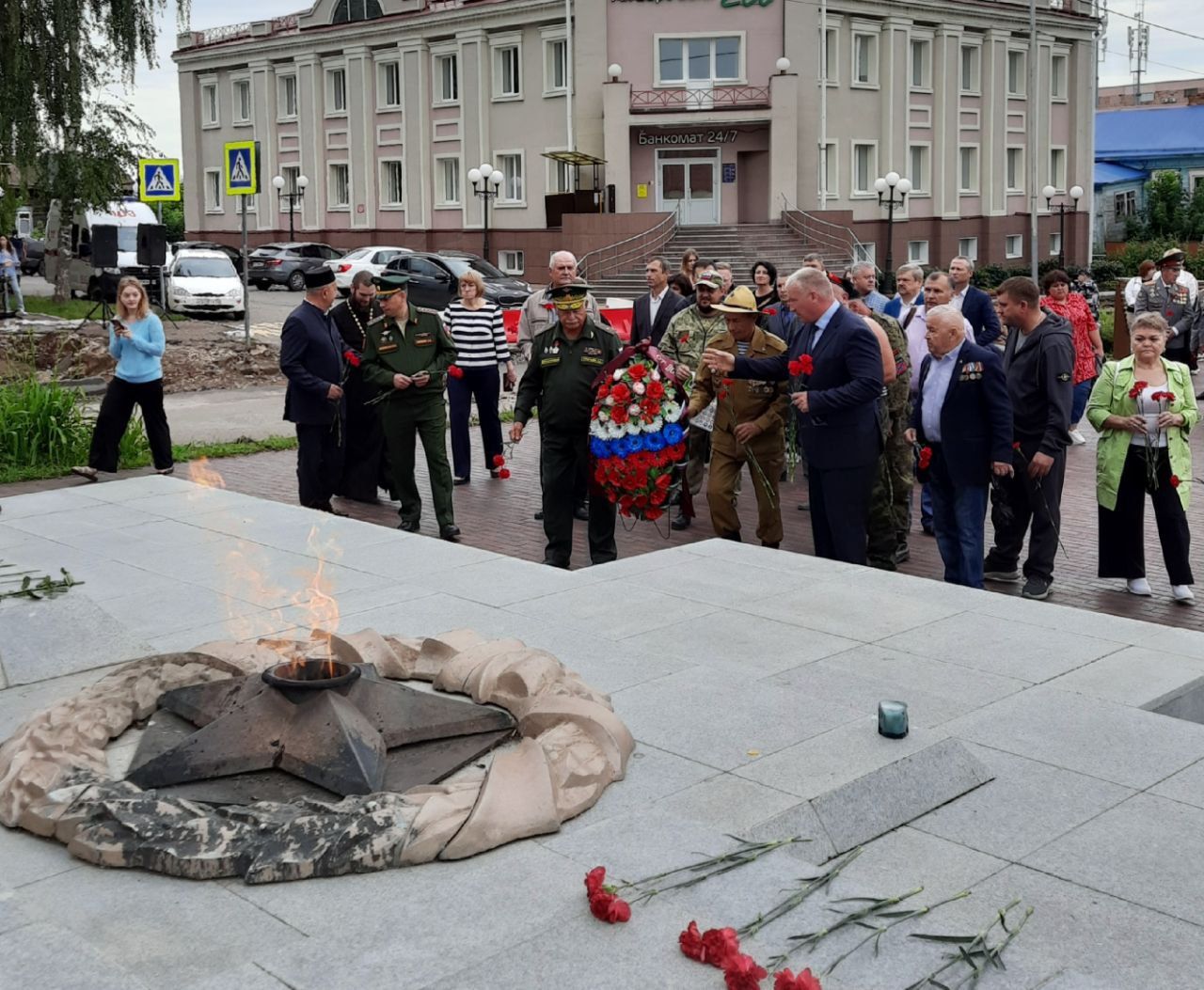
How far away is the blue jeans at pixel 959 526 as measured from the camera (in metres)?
8.99

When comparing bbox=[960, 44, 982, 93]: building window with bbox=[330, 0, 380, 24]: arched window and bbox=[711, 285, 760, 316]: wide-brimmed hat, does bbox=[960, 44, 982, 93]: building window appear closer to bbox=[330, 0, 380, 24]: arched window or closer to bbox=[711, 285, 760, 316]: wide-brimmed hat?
bbox=[330, 0, 380, 24]: arched window

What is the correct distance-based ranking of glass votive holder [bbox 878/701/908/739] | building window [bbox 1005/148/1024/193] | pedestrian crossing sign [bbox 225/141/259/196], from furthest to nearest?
building window [bbox 1005/148/1024/193]
pedestrian crossing sign [bbox 225/141/259/196]
glass votive holder [bbox 878/701/908/739]

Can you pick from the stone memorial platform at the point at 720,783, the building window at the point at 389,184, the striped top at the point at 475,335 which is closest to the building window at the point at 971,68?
the building window at the point at 389,184

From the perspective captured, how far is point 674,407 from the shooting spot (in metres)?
9.54

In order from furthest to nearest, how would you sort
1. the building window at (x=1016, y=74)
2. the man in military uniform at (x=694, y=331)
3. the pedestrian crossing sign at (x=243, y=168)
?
the building window at (x=1016, y=74) < the pedestrian crossing sign at (x=243, y=168) < the man in military uniform at (x=694, y=331)

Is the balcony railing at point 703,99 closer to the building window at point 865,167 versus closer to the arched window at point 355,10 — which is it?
the building window at point 865,167

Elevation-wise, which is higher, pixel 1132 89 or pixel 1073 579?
pixel 1132 89

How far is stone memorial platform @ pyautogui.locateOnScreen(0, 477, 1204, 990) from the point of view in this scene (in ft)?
12.8

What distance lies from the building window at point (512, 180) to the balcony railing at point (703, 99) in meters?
5.10

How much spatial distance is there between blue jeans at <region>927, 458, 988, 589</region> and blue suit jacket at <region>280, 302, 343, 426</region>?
4.75 metres

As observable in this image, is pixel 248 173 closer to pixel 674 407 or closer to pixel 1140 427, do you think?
pixel 674 407

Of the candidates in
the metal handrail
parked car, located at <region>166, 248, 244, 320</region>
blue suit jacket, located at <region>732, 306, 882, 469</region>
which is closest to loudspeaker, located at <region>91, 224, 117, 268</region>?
parked car, located at <region>166, 248, 244, 320</region>

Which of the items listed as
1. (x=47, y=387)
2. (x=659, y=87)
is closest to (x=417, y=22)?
(x=659, y=87)

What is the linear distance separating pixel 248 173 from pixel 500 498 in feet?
33.3
